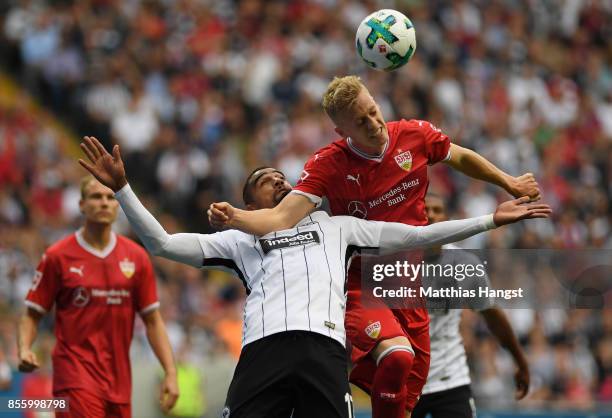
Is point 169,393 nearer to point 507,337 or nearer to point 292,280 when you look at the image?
point 292,280

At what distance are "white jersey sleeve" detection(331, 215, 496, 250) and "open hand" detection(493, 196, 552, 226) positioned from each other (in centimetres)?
34

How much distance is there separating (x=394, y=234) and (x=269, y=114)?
35.8ft

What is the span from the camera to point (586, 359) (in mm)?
15242

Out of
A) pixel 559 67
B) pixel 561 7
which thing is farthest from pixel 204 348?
pixel 561 7

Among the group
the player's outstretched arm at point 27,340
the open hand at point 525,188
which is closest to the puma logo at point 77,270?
the player's outstretched arm at point 27,340

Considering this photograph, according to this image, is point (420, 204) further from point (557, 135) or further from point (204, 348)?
point (557, 135)

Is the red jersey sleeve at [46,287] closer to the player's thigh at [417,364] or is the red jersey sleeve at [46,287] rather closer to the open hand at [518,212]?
the player's thigh at [417,364]

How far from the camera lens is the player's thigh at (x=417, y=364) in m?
8.36

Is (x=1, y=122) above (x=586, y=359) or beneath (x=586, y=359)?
above

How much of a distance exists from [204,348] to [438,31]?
899cm

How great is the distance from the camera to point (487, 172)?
8352 mm

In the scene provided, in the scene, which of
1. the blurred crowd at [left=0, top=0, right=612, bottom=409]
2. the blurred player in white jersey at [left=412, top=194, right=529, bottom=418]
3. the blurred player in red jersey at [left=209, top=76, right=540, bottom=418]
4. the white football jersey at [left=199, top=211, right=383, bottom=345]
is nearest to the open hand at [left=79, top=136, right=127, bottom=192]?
the white football jersey at [left=199, top=211, right=383, bottom=345]

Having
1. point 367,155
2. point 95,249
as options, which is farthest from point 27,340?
point 367,155

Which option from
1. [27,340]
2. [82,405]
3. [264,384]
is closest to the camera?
[264,384]
